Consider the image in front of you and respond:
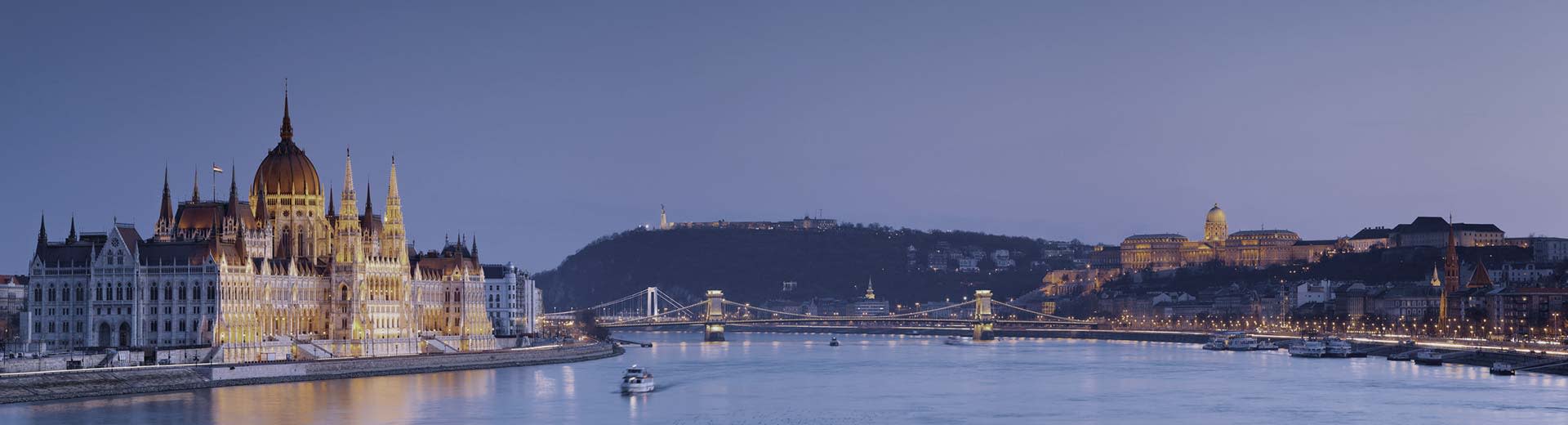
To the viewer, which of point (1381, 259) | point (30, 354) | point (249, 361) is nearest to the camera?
point (30, 354)

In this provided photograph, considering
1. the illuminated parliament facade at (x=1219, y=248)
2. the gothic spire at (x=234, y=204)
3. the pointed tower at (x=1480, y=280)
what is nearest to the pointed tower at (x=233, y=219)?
the gothic spire at (x=234, y=204)

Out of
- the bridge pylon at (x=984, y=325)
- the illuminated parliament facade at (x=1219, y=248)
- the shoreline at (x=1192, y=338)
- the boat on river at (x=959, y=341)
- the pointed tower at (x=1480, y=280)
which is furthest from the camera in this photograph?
the illuminated parliament facade at (x=1219, y=248)

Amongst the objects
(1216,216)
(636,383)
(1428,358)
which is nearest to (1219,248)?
(1216,216)

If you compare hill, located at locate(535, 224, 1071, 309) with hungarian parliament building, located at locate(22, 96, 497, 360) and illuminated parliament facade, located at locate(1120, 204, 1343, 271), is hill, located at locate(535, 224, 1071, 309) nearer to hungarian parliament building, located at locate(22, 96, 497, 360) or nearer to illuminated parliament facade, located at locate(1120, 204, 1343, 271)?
illuminated parliament facade, located at locate(1120, 204, 1343, 271)

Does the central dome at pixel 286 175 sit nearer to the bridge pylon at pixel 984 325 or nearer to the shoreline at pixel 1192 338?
the shoreline at pixel 1192 338

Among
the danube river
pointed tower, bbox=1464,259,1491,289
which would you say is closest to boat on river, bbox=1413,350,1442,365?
the danube river

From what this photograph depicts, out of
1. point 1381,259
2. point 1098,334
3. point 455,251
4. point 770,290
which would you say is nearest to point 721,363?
point 455,251

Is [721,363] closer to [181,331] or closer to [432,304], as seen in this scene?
[432,304]

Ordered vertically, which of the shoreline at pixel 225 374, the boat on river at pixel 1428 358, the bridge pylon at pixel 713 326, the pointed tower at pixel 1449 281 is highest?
the pointed tower at pixel 1449 281
